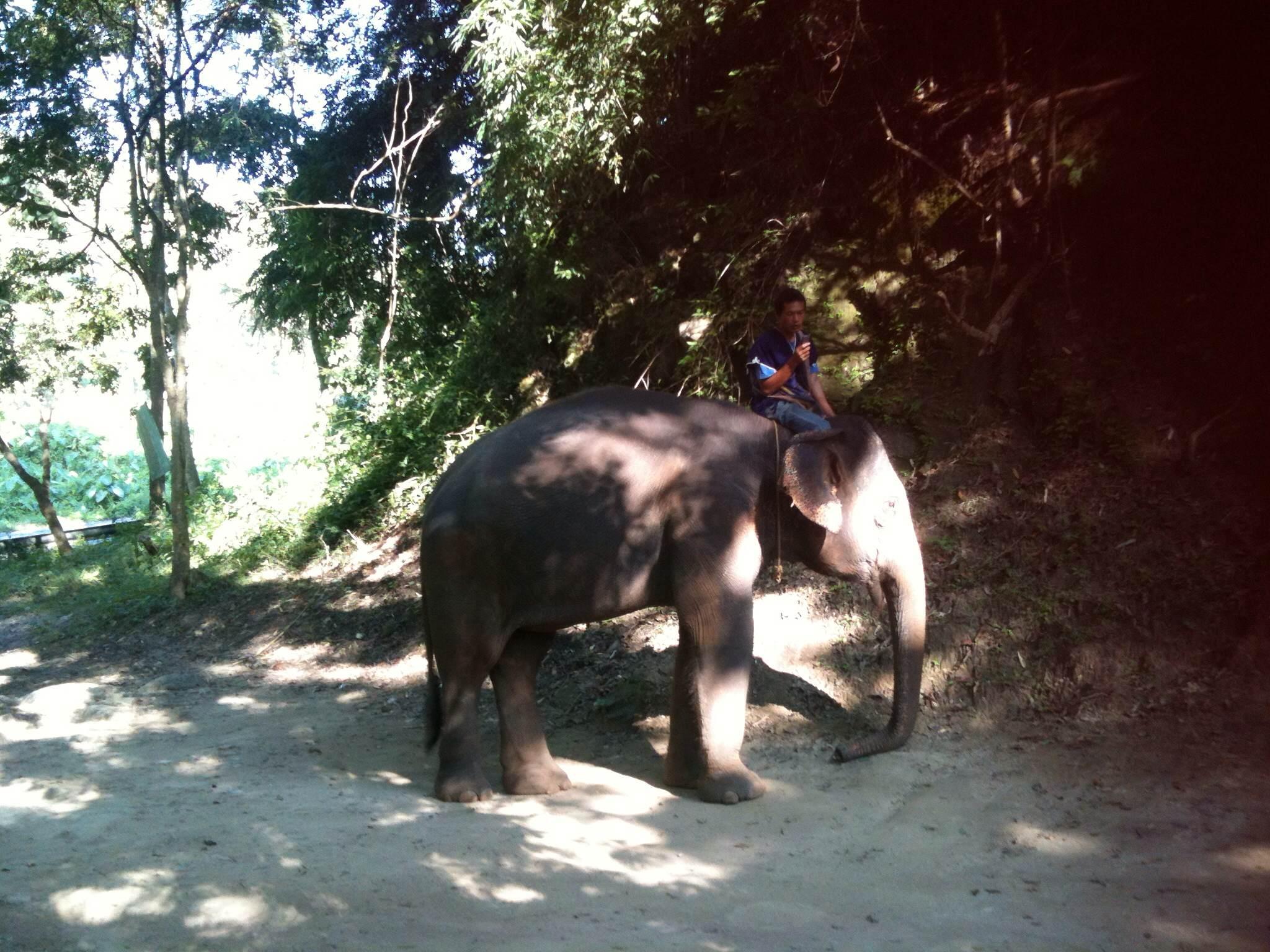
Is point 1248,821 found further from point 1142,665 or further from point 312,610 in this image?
point 312,610

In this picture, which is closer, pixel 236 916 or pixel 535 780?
pixel 236 916

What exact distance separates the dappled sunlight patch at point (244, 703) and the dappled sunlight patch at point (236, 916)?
4.90 metres

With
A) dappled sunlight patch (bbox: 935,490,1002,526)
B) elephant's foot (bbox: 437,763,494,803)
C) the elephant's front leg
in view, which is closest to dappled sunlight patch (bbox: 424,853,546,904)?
elephant's foot (bbox: 437,763,494,803)

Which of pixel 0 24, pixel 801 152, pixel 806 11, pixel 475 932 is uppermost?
pixel 0 24

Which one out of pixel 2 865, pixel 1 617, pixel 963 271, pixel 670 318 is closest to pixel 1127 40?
pixel 963 271

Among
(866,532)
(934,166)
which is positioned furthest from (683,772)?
(934,166)

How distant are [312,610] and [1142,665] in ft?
→ 28.3

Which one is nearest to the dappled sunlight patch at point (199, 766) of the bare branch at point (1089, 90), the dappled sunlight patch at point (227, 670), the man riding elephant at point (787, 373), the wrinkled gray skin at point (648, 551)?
the wrinkled gray skin at point (648, 551)

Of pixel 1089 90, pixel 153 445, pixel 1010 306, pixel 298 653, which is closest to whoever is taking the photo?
pixel 1089 90

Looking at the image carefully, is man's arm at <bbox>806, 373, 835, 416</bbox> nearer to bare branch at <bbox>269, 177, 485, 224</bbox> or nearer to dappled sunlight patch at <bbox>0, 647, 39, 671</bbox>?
bare branch at <bbox>269, 177, 485, 224</bbox>

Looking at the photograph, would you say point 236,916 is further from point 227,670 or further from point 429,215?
point 429,215

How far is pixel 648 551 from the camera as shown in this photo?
259 inches

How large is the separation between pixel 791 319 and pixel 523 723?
301cm

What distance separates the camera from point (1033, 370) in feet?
30.2
